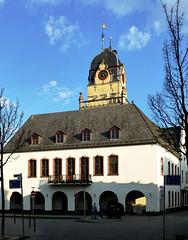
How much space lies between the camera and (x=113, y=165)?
36781 millimetres

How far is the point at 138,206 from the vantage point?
1439 inches

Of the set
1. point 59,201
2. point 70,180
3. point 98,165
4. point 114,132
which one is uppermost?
point 114,132

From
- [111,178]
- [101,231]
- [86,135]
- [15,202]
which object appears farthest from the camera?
[15,202]

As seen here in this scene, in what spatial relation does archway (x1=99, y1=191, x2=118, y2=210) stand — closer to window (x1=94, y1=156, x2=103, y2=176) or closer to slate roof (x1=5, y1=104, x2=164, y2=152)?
window (x1=94, y1=156, x2=103, y2=176)

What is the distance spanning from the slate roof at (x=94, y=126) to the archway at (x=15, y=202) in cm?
568

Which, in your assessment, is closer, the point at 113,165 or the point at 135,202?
the point at 113,165

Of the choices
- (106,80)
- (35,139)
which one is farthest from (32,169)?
(106,80)

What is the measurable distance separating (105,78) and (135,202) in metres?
41.2

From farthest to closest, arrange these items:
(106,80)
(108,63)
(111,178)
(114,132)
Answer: (108,63), (106,80), (114,132), (111,178)

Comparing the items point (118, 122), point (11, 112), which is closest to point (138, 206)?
point (118, 122)

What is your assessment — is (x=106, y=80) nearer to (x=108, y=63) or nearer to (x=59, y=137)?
(x=108, y=63)

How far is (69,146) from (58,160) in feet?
7.31

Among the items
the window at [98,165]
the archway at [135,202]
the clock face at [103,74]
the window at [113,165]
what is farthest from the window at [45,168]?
the clock face at [103,74]

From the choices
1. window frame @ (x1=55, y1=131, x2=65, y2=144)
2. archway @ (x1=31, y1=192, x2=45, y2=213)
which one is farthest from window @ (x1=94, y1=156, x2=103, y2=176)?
archway @ (x1=31, y1=192, x2=45, y2=213)
